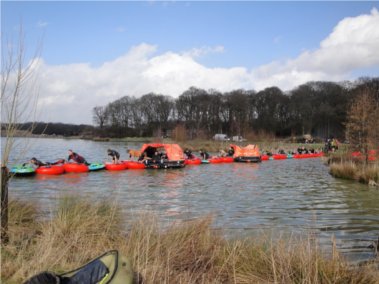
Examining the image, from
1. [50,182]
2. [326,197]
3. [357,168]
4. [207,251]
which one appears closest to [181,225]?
[207,251]

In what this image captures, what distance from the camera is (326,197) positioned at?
14.7 m

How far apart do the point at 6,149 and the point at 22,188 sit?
11.7 meters

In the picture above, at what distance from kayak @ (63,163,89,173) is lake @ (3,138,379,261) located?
897mm

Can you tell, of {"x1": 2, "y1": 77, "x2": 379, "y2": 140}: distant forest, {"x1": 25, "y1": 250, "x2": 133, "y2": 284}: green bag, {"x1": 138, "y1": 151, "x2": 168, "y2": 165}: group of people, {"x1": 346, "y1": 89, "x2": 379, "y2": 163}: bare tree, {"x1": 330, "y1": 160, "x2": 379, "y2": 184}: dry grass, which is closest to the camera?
{"x1": 25, "y1": 250, "x2": 133, "y2": 284}: green bag

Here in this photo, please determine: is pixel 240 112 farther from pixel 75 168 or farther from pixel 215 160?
pixel 75 168

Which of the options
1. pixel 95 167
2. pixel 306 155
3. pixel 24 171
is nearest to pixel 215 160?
pixel 95 167

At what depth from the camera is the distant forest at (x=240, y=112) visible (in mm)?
75938

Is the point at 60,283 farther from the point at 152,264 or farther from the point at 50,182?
the point at 50,182

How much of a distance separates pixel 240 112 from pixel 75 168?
67770 millimetres

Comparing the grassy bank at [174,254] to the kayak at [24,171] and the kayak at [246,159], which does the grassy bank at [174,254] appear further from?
the kayak at [246,159]

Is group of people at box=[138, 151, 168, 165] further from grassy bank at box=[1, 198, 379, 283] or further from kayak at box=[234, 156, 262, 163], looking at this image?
grassy bank at box=[1, 198, 379, 283]

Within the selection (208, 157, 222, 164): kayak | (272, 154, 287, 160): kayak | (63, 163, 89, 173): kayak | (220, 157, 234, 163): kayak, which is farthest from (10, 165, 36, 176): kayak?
(272, 154, 287, 160): kayak

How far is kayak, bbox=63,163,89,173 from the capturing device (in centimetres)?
2138

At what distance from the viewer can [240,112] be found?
3406 inches
